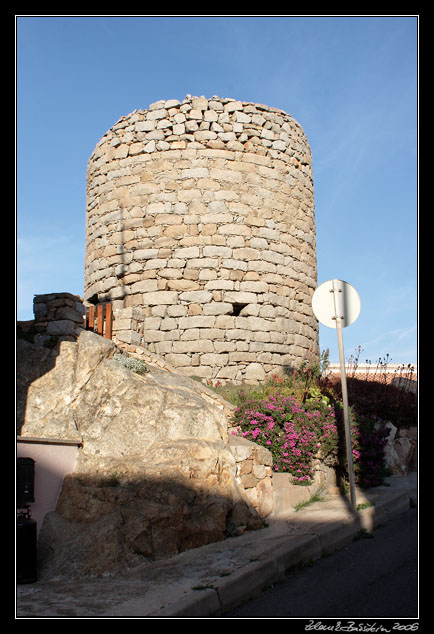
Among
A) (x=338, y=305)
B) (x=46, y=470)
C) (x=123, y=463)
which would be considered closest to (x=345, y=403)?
(x=338, y=305)

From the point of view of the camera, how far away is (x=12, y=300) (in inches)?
176

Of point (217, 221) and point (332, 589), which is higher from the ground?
point (217, 221)

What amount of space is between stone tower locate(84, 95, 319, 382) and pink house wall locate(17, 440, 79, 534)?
4585 millimetres

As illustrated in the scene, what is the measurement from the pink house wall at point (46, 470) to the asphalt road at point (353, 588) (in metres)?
2.26

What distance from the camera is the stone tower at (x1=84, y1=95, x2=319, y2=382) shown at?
34.0 feet

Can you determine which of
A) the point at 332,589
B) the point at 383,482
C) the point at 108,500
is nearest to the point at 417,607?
the point at 332,589

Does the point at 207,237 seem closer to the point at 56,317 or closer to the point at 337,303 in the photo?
the point at 56,317

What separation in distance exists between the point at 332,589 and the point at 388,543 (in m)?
1.56

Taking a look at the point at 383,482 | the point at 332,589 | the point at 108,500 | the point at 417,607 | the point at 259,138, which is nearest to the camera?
the point at 417,607

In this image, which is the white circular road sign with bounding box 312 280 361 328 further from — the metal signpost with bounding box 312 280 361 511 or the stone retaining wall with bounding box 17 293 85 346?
the stone retaining wall with bounding box 17 293 85 346

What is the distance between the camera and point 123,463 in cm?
579

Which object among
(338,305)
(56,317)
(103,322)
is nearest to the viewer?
(338,305)

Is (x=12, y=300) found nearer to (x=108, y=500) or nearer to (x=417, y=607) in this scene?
(x=108, y=500)

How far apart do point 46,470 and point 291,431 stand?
336 cm
